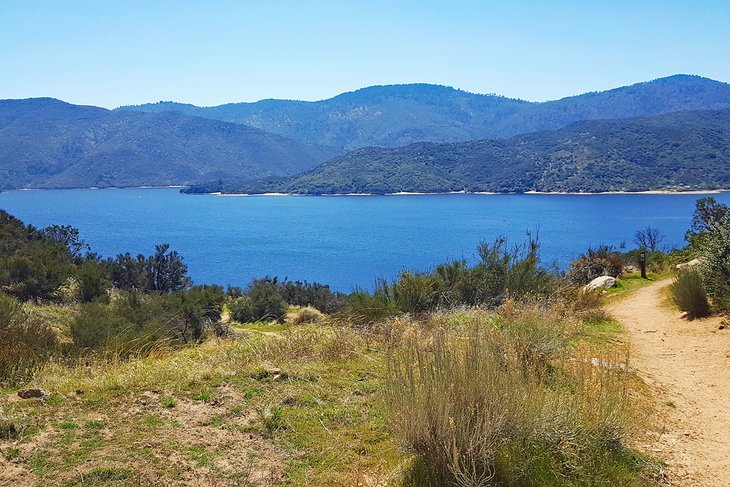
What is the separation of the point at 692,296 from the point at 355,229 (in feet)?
313

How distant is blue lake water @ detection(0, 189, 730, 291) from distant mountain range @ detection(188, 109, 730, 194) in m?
7.20

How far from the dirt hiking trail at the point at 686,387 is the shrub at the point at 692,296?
0.75ft

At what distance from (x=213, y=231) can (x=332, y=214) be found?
33.5 metres

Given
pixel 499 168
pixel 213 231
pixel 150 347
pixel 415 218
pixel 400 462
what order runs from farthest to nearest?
1. pixel 499 168
2. pixel 415 218
3. pixel 213 231
4. pixel 150 347
5. pixel 400 462

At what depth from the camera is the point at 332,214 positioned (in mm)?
134125

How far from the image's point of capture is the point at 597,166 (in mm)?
160875

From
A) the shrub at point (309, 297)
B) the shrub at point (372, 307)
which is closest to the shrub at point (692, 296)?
the shrub at point (372, 307)

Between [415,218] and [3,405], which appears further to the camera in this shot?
[415,218]

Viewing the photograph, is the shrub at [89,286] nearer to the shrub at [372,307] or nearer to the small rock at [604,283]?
the shrub at [372,307]

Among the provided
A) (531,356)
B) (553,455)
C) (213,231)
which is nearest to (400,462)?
(553,455)

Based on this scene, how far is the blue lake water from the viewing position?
6875cm

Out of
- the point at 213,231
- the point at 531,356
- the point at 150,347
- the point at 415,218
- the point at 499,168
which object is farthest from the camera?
the point at 499,168

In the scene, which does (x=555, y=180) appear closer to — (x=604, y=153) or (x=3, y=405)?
(x=604, y=153)

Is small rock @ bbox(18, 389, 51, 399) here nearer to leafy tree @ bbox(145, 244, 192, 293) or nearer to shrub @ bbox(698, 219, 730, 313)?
shrub @ bbox(698, 219, 730, 313)
